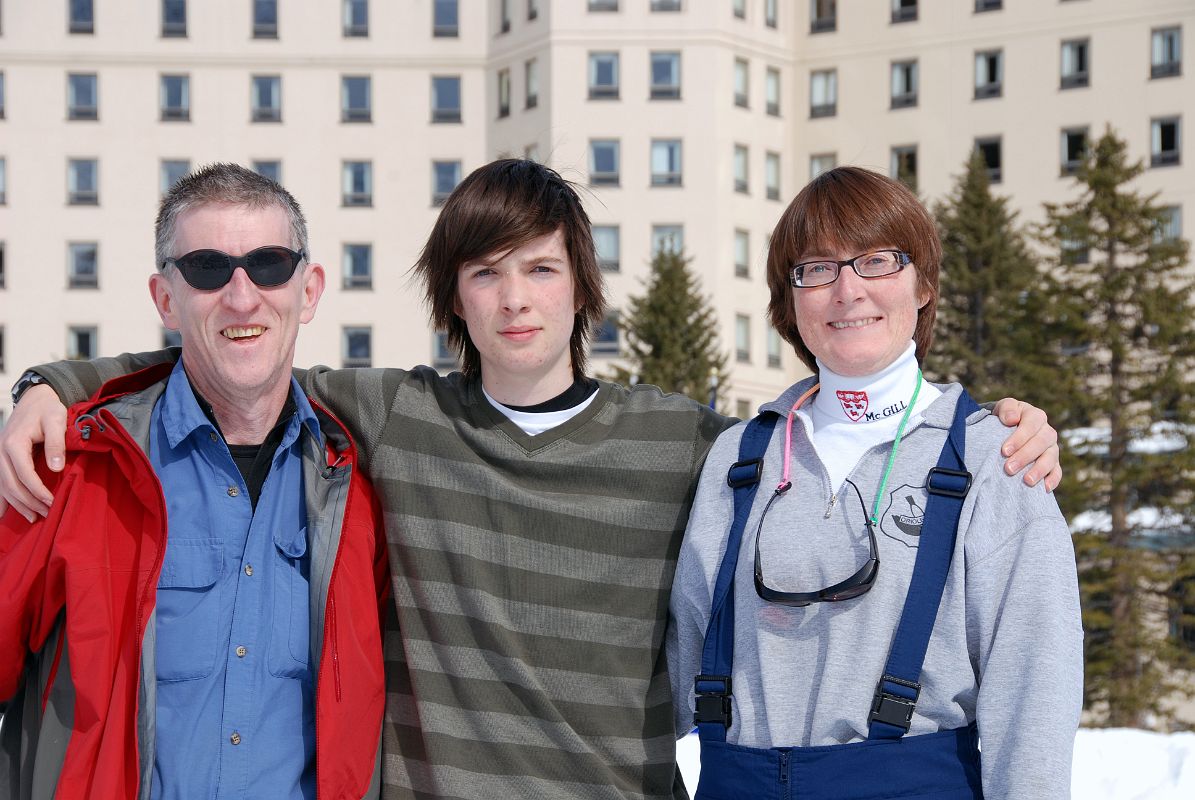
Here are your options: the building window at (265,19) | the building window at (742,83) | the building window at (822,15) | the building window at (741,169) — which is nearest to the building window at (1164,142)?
the building window at (822,15)

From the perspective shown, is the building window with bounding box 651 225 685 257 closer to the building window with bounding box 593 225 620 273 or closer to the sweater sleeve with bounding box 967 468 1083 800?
the building window with bounding box 593 225 620 273

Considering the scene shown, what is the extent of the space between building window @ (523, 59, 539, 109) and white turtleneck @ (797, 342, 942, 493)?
167 feet

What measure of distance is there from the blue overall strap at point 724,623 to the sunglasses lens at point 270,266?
1.47m

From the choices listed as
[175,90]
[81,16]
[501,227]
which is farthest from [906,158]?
[501,227]

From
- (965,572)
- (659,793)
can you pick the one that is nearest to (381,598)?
(659,793)

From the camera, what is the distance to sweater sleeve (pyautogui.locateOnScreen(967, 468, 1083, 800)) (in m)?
3.85

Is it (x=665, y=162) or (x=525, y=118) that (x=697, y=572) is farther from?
(x=525, y=118)

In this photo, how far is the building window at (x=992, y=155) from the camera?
54062 millimetres

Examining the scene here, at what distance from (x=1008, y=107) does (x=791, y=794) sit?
52.8 m

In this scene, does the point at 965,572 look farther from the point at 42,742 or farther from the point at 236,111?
the point at 236,111

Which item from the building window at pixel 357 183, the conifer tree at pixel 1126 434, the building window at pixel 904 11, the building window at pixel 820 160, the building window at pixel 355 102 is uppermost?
the building window at pixel 904 11

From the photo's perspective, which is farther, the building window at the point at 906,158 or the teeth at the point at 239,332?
the building window at the point at 906,158

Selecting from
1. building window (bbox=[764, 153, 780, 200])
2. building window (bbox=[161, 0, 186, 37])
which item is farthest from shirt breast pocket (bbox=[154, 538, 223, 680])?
building window (bbox=[161, 0, 186, 37])

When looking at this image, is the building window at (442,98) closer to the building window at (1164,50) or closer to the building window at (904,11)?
the building window at (904,11)
